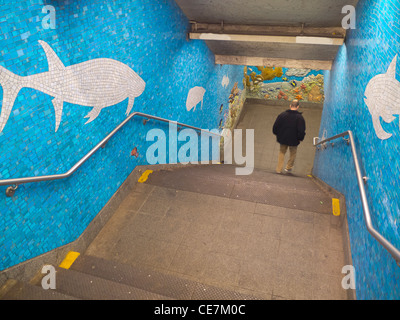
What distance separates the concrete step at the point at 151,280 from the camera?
8.57 feet

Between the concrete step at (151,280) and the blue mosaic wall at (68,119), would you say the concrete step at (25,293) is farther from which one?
the concrete step at (151,280)

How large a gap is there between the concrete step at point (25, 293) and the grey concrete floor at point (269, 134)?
19.9ft

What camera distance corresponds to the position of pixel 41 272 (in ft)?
9.15

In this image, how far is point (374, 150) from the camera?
2.61 m

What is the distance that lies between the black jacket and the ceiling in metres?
1.19

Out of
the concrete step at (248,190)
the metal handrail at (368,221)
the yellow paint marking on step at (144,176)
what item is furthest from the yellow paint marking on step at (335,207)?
the yellow paint marking on step at (144,176)

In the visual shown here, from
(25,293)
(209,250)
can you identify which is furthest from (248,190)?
(25,293)

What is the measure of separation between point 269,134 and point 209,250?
6.95 metres

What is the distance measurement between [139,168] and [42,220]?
5.79 ft

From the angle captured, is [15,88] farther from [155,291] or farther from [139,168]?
[139,168]

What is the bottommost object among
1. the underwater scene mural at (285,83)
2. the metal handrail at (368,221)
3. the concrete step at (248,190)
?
the concrete step at (248,190)

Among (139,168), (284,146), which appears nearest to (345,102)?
(284,146)

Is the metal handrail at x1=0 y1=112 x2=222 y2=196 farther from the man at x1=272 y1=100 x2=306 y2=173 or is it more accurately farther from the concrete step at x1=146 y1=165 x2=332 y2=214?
the man at x1=272 y1=100 x2=306 y2=173
